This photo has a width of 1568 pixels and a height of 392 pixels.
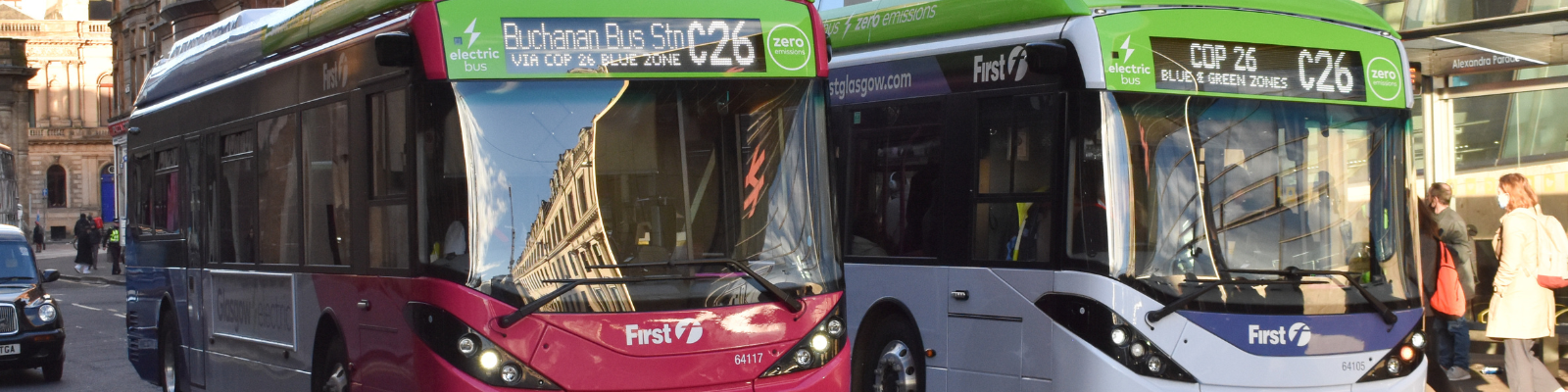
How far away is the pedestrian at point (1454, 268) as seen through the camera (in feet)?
39.1

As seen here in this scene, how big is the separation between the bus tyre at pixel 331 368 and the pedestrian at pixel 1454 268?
7.68 metres

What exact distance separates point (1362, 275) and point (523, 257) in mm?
4113

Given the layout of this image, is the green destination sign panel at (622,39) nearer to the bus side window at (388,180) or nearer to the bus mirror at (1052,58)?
the bus side window at (388,180)

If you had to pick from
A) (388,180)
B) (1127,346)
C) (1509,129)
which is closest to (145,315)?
(388,180)

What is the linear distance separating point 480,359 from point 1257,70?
159 inches

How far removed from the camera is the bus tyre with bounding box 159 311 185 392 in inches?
460

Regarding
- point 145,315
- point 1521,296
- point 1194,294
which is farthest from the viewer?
point 145,315

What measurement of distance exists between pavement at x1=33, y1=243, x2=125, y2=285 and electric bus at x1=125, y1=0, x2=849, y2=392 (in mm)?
24067

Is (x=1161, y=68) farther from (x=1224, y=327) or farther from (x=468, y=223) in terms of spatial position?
(x=468, y=223)

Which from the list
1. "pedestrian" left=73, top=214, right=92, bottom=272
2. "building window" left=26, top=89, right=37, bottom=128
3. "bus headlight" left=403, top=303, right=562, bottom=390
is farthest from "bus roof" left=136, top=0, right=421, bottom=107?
"building window" left=26, top=89, right=37, bottom=128

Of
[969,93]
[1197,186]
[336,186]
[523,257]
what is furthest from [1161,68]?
[336,186]

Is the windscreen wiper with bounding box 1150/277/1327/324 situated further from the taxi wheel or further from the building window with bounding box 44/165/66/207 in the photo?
the building window with bounding box 44/165/66/207

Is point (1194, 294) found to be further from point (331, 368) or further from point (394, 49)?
point (331, 368)

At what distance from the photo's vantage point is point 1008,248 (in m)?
8.51
